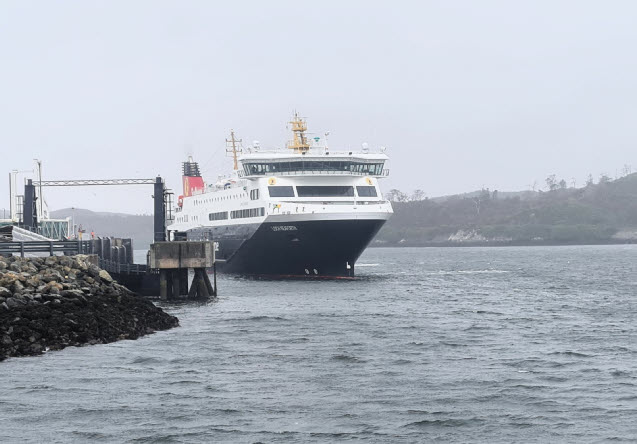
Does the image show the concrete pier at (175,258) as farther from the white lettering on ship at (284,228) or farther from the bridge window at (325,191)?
the bridge window at (325,191)

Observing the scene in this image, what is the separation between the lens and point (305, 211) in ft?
187

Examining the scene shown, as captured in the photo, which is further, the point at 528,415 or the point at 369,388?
the point at 369,388

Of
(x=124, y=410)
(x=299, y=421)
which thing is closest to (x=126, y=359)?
(x=124, y=410)

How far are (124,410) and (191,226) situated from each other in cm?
6218

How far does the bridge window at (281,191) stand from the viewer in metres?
60.2

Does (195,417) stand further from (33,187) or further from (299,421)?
(33,187)

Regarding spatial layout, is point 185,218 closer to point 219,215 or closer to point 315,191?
point 219,215

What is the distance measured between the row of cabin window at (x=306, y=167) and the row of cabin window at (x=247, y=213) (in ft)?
8.19

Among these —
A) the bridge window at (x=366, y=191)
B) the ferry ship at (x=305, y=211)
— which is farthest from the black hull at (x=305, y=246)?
the bridge window at (x=366, y=191)

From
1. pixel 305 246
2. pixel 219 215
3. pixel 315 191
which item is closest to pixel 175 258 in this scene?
pixel 305 246

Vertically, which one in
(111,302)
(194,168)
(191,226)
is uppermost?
(194,168)

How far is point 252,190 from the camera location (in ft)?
205

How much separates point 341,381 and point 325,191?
3787 cm

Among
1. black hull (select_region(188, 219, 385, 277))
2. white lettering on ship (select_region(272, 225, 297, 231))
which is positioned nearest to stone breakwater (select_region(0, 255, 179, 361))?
white lettering on ship (select_region(272, 225, 297, 231))
